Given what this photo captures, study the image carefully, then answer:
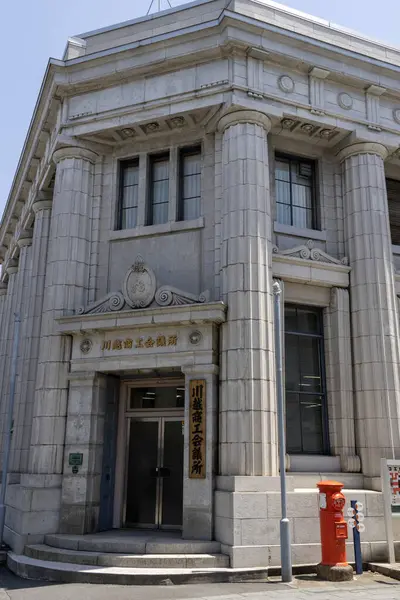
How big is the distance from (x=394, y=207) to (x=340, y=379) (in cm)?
608

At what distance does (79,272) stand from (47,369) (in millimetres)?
2687

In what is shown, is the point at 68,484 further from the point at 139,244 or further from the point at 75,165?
the point at 75,165

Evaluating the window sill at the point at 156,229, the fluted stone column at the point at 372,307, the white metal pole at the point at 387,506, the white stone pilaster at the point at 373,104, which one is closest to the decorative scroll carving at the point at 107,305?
the window sill at the point at 156,229

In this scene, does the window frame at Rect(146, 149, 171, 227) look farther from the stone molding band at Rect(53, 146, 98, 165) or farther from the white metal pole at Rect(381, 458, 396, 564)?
the white metal pole at Rect(381, 458, 396, 564)

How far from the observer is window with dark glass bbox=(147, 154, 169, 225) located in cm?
1562

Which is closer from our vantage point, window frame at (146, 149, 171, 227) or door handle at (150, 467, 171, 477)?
door handle at (150, 467, 171, 477)

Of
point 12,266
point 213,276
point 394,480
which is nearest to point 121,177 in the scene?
Result: point 213,276

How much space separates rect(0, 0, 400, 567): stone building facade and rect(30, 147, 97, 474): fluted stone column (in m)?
0.05

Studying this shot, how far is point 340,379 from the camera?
46.7ft

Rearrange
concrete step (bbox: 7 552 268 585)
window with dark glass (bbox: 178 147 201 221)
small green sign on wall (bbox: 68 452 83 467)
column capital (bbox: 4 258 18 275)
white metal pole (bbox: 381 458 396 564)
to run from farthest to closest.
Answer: column capital (bbox: 4 258 18 275), window with dark glass (bbox: 178 147 201 221), small green sign on wall (bbox: 68 452 83 467), white metal pole (bbox: 381 458 396 564), concrete step (bbox: 7 552 268 585)

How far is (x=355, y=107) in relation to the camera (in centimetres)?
1557

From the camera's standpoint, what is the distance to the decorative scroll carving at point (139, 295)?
13578 millimetres

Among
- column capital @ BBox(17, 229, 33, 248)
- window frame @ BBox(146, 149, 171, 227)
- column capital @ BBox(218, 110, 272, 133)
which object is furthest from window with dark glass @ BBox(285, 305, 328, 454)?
column capital @ BBox(17, 229, 33, 248)

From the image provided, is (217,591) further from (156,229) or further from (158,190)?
(158,190)
